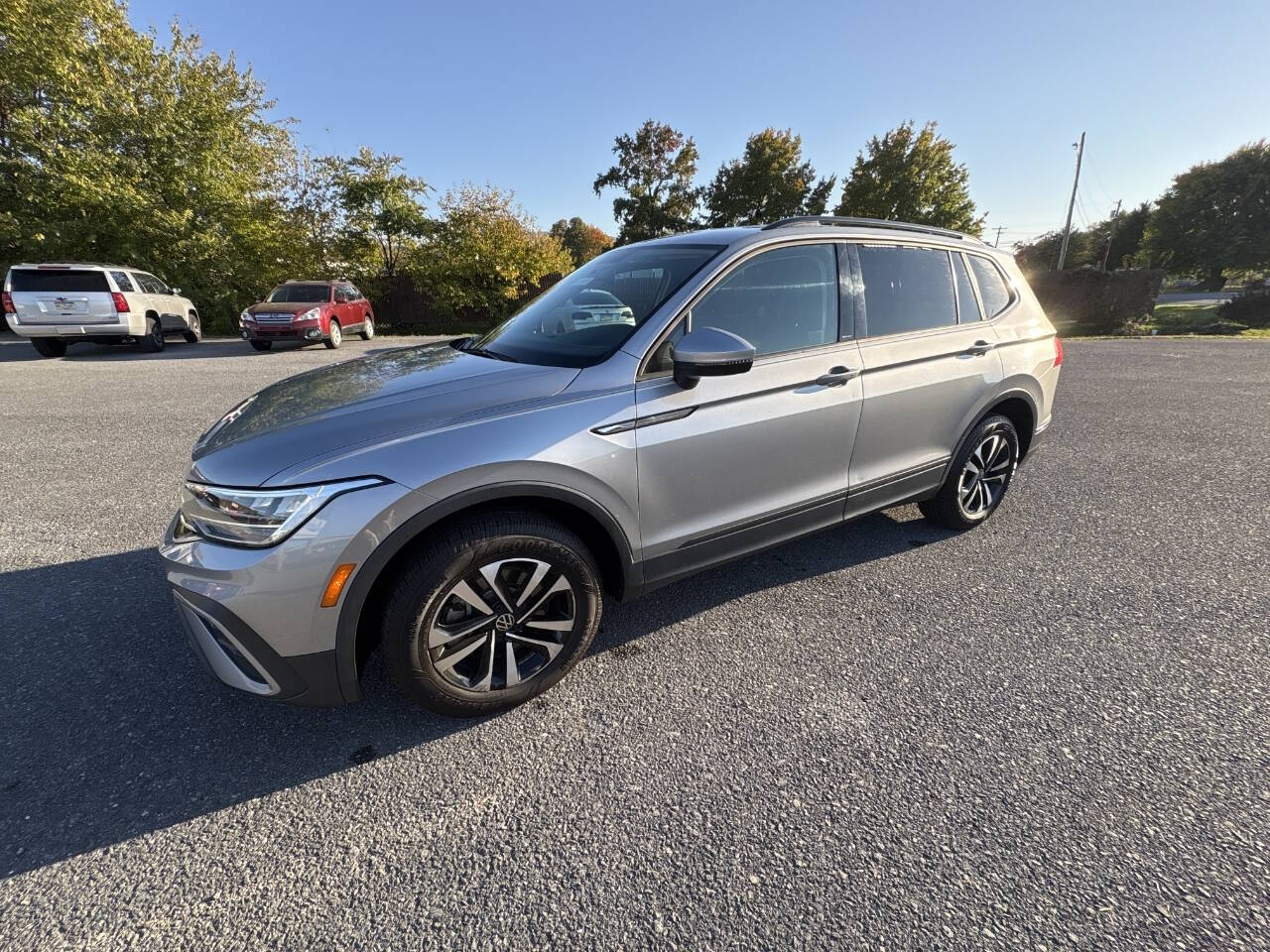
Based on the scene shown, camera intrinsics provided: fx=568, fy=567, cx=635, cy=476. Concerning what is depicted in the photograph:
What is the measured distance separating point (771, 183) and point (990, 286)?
36.3 metres

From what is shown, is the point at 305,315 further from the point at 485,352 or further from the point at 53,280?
the point at 485,352

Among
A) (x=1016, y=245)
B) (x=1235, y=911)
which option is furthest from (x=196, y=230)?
(x=1016, y=245)

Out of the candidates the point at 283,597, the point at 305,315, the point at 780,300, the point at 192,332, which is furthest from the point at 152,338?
the point at 780,300

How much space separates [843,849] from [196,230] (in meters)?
22.5

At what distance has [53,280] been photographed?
407 inches

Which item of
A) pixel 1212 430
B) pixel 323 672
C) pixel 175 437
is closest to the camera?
pixel 323 672

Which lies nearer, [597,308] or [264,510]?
[264,510]

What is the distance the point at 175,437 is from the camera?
5.73 meters

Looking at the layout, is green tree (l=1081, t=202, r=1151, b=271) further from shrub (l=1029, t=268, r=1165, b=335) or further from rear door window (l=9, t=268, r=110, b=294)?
rear door window (l=9, t=268, r=110, b=294)

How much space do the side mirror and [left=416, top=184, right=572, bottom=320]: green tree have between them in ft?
71.3

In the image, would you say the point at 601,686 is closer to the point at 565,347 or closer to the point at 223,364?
the point at 565,347

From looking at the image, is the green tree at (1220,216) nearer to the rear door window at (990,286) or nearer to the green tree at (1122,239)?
the green tree at (1122,239)

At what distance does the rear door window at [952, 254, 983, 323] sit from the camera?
333 centimetres

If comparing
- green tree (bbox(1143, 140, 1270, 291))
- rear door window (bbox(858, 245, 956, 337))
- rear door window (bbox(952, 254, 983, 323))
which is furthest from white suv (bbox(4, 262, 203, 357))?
green tree (bbox(1143, 140, 1270, 291))
